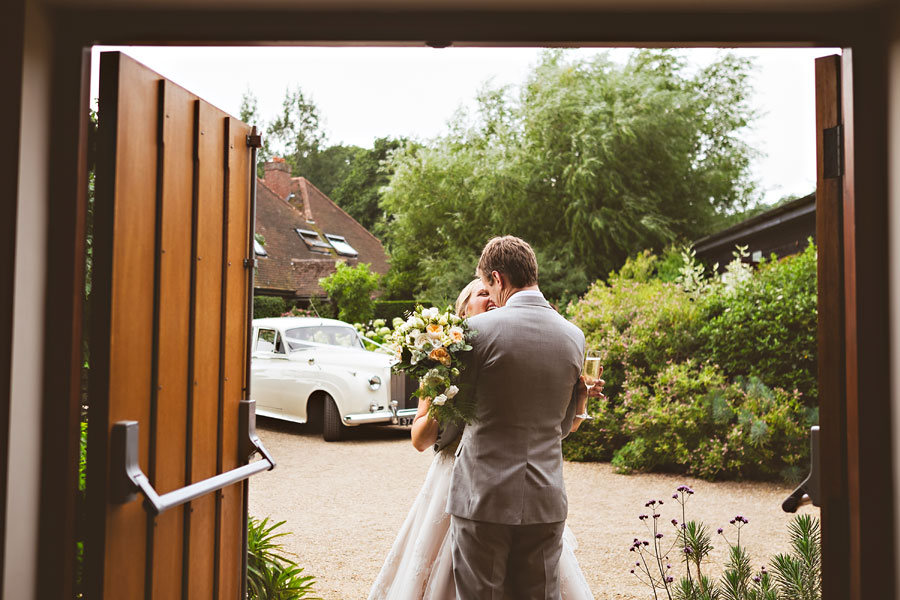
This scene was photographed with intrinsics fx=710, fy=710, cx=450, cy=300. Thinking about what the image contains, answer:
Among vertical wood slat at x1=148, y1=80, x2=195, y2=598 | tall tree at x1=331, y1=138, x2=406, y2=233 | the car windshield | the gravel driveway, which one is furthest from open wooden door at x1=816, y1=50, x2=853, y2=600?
tall tree at x1=331, y1=138, x2=406, y2=233

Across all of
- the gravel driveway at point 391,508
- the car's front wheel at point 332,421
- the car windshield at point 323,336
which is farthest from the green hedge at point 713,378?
the car windshield at point 323,336

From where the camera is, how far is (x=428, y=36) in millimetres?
2244

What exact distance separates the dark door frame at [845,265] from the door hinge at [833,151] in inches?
3.3

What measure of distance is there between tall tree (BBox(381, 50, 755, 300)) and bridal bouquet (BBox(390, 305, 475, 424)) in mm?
14425

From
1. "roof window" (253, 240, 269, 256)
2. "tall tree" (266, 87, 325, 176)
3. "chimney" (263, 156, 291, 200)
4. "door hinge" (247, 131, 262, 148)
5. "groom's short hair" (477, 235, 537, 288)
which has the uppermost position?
"tall tree" (266, 87, 325, 176)

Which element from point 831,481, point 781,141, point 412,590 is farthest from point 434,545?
point 781,141

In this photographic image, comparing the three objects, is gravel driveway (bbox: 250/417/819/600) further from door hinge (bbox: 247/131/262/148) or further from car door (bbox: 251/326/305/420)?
door hinge (bbox: 247/131/262/148)

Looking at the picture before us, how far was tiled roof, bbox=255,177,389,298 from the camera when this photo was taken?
78.8 feet

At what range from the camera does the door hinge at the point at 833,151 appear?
85.6 inches

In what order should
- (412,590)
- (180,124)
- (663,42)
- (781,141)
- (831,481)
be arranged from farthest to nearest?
(781,141), (412,590), (180,124), (663,42), (831,481)

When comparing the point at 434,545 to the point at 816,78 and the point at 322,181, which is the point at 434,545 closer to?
the point at 816,78

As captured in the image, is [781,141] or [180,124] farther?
[781,141]

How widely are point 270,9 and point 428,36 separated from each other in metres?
0.50

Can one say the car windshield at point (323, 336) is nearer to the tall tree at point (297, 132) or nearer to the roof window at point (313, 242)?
the roof window at point (313, 242)
